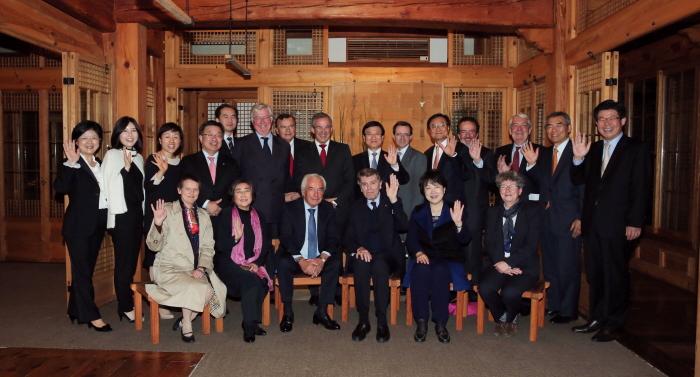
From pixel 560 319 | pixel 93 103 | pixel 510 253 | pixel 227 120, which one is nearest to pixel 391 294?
pixel 510 253

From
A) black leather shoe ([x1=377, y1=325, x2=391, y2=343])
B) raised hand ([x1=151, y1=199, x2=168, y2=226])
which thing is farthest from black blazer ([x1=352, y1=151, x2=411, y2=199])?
raised hand ([x1=151, y1=199, x2=168, y2=226])

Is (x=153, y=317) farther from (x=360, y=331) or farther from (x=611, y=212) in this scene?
(x=611, y=212)

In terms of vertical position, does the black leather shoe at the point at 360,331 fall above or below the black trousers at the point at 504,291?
below

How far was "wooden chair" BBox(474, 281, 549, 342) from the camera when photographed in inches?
161

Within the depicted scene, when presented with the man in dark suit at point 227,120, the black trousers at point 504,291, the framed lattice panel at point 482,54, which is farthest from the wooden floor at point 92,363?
the framed lattice panel at point 482,54

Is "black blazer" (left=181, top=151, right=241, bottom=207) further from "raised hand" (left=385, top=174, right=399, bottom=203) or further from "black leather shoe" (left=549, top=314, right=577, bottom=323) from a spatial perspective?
"black leather shoe" (left=549, top=314, right=577, bottom=323)

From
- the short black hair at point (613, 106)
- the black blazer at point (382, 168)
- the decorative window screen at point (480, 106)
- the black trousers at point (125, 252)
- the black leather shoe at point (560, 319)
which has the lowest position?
the black leather shoe at point (560, 319)

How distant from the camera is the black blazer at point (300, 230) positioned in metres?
4.57

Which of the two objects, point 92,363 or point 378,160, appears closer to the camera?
point 92,363

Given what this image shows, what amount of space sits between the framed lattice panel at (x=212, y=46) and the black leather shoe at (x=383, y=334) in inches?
153

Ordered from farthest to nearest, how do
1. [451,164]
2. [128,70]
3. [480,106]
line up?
[480,106] → [128,70] → [451,164]

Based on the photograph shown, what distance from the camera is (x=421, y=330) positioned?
4109mm

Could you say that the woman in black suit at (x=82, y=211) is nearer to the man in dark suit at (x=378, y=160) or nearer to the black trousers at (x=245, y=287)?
the black trousers at (x=245, y=287)

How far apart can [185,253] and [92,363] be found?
92 centimetres
